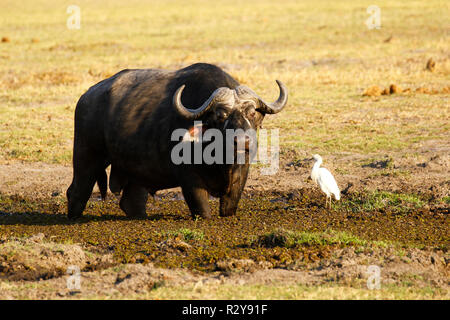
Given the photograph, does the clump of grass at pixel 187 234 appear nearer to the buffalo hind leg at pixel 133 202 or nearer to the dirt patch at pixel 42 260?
the dirt patch at pixel 42 260

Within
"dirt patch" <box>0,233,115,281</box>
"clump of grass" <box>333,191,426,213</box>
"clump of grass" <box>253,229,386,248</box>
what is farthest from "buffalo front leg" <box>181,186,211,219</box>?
"clump of grass" <box>333,191,426,213</box>

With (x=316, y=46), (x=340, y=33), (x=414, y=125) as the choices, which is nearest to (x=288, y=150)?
(x=414, y=125)

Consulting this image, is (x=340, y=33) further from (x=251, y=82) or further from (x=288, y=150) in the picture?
(x=288, y=150)

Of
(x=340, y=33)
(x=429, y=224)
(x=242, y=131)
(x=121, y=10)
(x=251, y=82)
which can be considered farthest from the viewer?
(x=121, y=10)

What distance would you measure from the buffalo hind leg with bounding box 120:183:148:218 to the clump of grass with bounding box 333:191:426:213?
2601mm

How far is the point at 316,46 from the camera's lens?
30.2m

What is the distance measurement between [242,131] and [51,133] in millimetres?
7694

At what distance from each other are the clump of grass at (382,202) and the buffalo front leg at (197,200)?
205 centimetres

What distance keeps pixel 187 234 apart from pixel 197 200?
828 millimetres

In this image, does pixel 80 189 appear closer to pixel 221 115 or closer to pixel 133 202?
pixel 133 202

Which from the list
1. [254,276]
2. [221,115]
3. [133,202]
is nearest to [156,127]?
[221,115]

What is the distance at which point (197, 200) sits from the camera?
29.2ft

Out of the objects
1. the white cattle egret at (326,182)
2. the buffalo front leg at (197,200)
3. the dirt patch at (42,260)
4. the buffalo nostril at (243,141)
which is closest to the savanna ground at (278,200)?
the dirt patch at (42,260)

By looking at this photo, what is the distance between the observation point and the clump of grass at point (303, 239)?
768 centimetres
